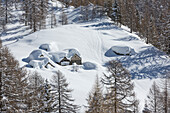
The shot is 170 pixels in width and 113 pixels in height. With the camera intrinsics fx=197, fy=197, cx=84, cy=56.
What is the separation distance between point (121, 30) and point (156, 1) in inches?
3347

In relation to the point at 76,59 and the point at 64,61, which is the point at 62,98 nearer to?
the point at 64,61

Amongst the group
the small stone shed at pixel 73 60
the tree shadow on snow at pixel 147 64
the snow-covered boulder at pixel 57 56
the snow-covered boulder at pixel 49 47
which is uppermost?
the snow-covered boulder at pixel 49 47

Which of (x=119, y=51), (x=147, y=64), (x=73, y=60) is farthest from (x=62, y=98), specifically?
(x=119, y=51)

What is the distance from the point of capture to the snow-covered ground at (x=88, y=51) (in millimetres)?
34844

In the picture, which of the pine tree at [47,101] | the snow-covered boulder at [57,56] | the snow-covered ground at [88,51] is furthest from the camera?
the snow-covered boulder at [57,56]

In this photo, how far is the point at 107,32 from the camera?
2365 inches

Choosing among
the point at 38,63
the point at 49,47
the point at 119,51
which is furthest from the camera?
the point at 119,51

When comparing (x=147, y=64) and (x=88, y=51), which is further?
(x=88, y=51)

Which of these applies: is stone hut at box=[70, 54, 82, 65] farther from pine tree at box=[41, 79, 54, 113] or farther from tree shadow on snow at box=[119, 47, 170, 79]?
pine tree at box=[41, 79, 54, 113]

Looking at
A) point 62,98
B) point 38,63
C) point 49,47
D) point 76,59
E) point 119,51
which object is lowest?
point 76,59

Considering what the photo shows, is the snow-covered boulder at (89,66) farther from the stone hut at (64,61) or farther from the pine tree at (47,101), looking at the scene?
the pine tree at (47,101)

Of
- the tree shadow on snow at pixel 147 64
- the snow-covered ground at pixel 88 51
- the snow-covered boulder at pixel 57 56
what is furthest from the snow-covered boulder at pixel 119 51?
the snow-covered boulder at pixel 57 56

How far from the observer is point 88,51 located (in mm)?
48406

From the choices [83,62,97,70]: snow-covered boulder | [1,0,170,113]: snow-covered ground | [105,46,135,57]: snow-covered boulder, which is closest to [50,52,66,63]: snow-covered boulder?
[1,0,170,113]: snow-covered ground
